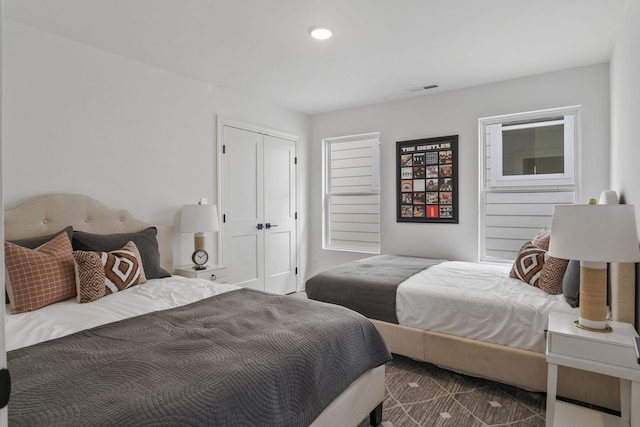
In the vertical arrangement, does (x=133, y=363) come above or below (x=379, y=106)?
below

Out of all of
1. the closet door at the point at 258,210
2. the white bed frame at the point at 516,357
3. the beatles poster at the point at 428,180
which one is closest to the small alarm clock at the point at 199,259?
the closet door at the point at 258,210

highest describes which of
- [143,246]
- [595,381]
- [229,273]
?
[143,246]

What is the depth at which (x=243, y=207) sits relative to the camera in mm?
4320

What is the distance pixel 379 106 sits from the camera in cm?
A: 469

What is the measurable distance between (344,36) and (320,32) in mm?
201

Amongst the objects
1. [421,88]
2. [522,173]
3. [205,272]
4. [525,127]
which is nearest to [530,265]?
[522,173]

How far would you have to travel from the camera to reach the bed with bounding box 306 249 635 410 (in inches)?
84.2

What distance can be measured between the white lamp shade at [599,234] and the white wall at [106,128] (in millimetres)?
3202

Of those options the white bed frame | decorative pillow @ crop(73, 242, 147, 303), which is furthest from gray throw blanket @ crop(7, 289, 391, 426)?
the white bed frame

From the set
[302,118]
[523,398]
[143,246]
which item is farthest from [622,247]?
[302,118]

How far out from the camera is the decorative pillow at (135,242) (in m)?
2.67

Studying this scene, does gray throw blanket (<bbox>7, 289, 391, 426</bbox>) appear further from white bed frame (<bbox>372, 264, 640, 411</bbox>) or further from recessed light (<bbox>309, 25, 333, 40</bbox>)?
recessed light (<bbox>309, 25, 333, 40</bbox>)

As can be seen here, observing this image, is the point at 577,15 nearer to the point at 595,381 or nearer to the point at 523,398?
the point at 595,381

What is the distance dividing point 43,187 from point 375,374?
2.67 meters
